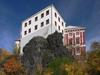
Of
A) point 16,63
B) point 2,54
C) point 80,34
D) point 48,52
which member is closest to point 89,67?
point 48,52

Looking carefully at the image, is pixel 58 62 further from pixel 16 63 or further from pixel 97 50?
pixel 16 63

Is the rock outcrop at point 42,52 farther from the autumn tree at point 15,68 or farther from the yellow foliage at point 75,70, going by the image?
the yellow foliage at point 75,70

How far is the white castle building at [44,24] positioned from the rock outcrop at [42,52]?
502 cm

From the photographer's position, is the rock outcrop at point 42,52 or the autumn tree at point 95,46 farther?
the rock outcrop at point 42,52

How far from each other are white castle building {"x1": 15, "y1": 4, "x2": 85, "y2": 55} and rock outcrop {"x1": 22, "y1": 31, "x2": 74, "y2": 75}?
16.5 feet

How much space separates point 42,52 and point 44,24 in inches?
405

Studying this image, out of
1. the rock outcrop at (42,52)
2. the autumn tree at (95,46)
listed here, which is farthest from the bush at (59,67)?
the autumn tree at (95,46)

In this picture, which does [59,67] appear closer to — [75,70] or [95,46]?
[75,70]

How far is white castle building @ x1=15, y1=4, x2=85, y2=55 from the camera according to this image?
3259 cm

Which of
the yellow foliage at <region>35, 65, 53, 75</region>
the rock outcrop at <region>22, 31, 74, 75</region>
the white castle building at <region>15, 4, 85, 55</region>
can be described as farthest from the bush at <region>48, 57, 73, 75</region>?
the white castle building at <region>15, 4, 85, 55</region>

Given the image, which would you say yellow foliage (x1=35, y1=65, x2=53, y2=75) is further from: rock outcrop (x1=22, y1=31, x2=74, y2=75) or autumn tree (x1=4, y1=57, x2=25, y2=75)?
autumn tree (x1=4, y1=57, x2=25, y2=75)

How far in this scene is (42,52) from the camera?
26.1 meters

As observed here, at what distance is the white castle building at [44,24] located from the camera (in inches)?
1283

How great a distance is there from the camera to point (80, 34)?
123ft
